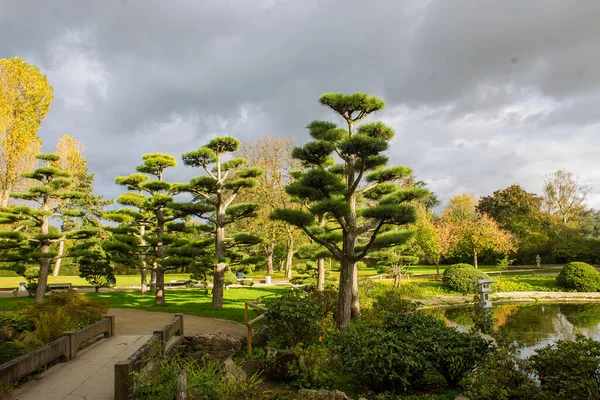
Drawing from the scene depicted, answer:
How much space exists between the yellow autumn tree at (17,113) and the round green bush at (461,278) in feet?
76.4

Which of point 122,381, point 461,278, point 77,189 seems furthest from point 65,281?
point 122,381

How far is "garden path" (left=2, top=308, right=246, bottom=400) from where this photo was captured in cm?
517

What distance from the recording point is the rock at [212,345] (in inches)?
319

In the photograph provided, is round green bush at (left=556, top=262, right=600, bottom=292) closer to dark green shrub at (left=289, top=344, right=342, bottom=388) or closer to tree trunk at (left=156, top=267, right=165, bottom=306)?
dark green shrub at (left=289, top=344, right=342, bottom=388)

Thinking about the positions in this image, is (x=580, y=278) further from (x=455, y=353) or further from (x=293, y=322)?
(x=293, y=322)

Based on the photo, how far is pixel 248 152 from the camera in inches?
1096

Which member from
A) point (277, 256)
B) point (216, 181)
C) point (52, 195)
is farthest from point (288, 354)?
point (277, 256)

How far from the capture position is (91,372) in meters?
6.13

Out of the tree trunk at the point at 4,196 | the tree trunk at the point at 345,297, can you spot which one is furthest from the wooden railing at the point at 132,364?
the tree trunk at the point at 4,196

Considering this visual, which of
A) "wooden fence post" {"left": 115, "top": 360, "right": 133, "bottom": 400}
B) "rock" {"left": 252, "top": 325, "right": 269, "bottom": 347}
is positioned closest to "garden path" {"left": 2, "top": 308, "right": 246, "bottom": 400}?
"wooden fence post" {"left": 115, "top": 360, "right": 133, "bottom": 400}

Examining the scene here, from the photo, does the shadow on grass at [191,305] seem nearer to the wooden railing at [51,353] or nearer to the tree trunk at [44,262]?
the tree trunk at [44,262]

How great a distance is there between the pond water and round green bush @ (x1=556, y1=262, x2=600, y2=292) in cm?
299

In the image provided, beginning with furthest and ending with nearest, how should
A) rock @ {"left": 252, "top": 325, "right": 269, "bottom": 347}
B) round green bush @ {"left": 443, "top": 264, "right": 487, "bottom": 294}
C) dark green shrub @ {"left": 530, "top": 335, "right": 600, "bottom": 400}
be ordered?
1. round green bush @ {"left": 443, "top": 264, "right": 487, "bottom": 294}
2. rock @ {"left": 252, "top": 325, "right": 269, "bottom": 347}
3. dark green shrub @ {"left": 530, "top": 335, "right": 600, "bottom": 400}

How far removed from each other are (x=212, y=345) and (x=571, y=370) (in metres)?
6.34
